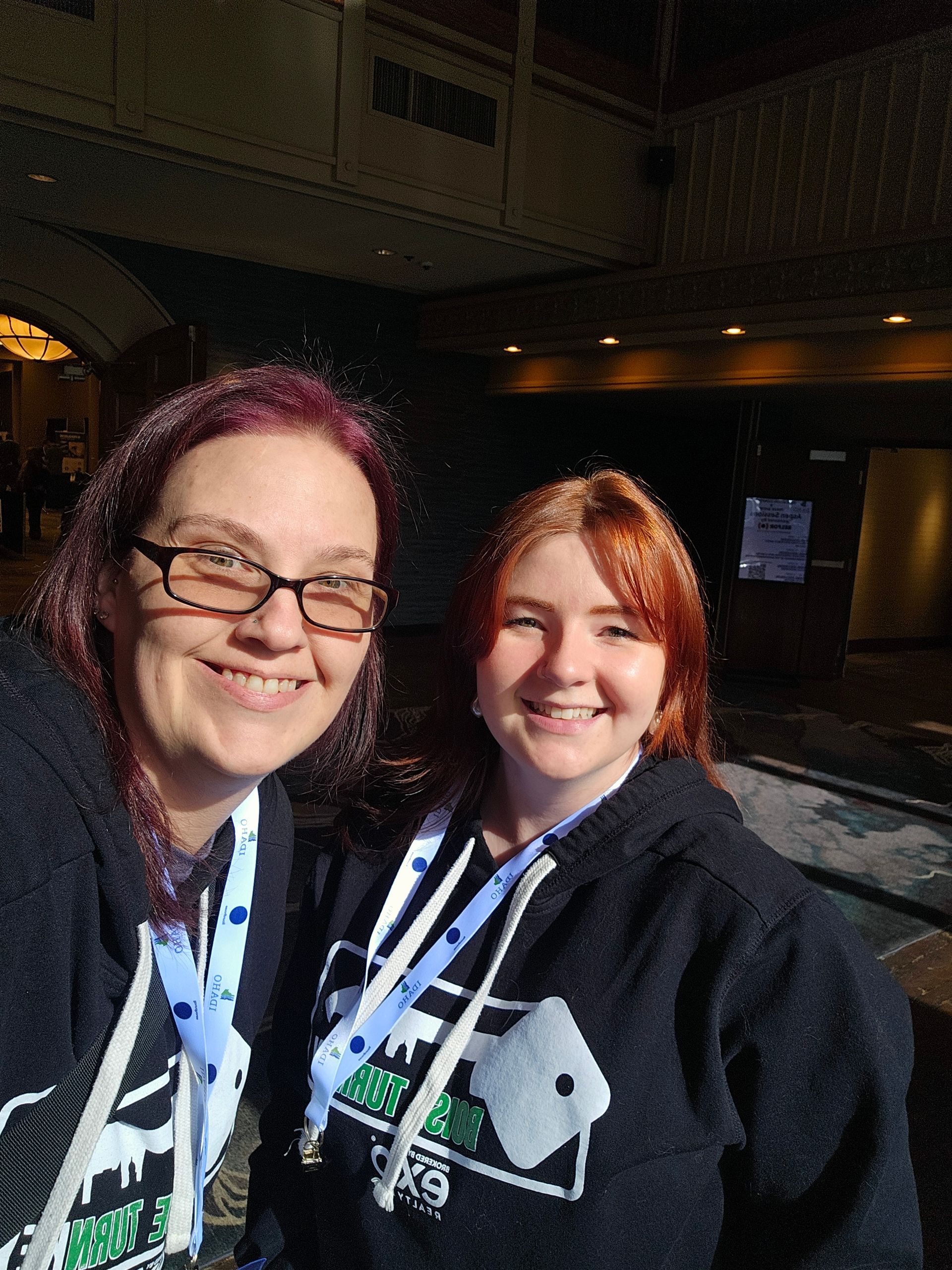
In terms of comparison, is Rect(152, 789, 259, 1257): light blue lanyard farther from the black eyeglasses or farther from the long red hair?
the black eyeglasses

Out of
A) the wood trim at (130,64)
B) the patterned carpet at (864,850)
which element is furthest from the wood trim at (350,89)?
the patterned carpet at (864,850)

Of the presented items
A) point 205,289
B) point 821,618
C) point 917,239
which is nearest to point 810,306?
point 917,239

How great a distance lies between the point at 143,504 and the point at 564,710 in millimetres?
591

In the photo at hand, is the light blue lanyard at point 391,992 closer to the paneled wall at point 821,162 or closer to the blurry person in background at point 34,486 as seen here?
the paneled wall at point 821,162

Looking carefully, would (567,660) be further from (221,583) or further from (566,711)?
(221,583)

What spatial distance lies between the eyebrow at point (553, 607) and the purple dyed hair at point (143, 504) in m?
0.26

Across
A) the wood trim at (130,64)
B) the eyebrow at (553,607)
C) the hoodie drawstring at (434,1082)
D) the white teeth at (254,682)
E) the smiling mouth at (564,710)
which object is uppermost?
the wood trim at (130,64)

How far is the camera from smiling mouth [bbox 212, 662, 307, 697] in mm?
1066

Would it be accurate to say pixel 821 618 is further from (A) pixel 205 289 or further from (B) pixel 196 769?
(B) pixel 196 769

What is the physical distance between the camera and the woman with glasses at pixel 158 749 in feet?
3.07

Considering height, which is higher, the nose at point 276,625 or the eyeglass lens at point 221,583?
the eyeglass lens at point 221,583

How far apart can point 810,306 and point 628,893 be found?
224 inches

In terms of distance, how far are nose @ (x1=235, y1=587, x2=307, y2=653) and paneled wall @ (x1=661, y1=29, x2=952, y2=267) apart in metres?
5.50

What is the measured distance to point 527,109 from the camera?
604 cm
